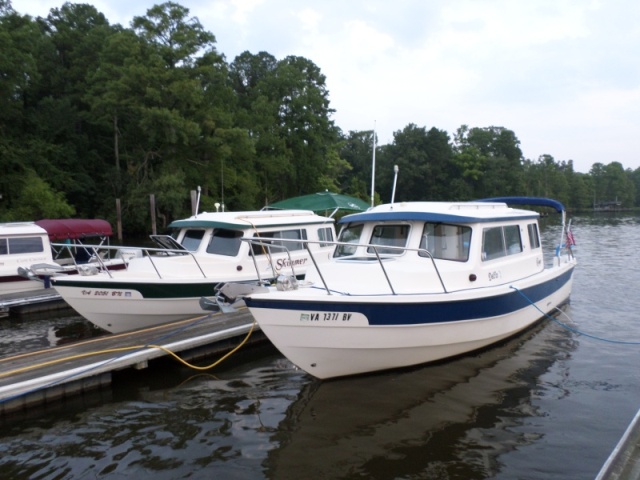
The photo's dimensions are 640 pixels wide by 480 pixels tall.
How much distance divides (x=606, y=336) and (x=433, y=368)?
191 inches

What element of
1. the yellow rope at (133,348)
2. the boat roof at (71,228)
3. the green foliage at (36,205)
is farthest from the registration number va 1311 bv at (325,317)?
the green foliage at (36,205)

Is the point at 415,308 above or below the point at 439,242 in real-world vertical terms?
below

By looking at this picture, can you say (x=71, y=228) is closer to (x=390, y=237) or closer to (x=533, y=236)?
(x=390, y=237)

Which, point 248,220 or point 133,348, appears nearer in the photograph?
point 133,348

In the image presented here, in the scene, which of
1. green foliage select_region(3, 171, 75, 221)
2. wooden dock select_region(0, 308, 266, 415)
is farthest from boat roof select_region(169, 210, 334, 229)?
green foliage select_region(3, 171, 75, 221)

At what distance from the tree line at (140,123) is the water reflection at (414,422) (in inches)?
1168

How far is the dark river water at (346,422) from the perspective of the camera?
6.27 metres

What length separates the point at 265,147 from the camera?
4816 centimetres

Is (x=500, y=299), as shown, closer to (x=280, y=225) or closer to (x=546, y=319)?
(x=546, y=319)

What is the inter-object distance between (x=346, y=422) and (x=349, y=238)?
4.36 metres

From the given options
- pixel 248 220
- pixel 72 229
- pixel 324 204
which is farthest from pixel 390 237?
pixel 72 229

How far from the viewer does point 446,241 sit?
9648mm

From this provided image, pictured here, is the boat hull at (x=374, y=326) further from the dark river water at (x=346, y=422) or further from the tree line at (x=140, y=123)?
the tree line at (x=140, y=123)

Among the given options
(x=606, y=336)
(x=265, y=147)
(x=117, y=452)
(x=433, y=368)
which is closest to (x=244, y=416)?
(x=117, y=452)
